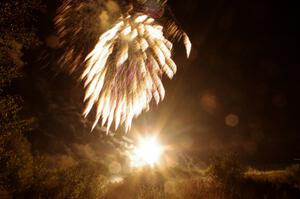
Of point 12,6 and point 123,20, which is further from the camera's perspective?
point 12,6

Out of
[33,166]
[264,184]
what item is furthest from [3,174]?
[264,184]

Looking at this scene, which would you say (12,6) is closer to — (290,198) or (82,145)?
(290,198)

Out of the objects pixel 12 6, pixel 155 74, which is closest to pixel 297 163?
pixel 155 74

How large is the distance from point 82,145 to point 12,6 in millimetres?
56984

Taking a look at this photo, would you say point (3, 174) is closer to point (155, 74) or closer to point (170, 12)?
point (155, 74)

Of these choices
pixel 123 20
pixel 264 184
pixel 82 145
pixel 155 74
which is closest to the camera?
pixel 123 20

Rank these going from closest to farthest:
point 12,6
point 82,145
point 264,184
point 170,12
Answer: point 170,12 < point 12,6 < point 264,184 < point 82,145

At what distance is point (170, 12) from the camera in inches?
264

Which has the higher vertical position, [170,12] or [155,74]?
[170,12]

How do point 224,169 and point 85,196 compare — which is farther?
point 224,169

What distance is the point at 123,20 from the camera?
860 centimetres

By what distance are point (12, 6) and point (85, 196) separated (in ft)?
53.7

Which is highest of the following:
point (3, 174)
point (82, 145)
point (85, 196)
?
point (3, 174)

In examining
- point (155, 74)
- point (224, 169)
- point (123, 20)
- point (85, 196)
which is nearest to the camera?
point (123, 20)
